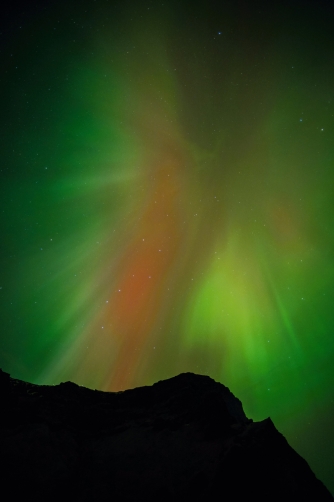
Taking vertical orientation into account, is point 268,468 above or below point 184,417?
below

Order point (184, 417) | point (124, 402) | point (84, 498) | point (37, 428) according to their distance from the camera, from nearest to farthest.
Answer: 1. point (84, 498)
2. point (37, 428)
3. point (184, 417)
4. point (124, 402)

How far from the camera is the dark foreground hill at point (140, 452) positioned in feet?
33.4

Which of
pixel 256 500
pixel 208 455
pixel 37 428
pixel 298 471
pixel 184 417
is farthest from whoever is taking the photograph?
pixel 184 417

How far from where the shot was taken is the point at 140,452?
13.4 meters

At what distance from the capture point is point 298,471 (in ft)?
33.6

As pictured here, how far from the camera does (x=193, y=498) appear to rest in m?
10.3

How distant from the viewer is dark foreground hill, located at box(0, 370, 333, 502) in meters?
10.2

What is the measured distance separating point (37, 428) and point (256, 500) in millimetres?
10633

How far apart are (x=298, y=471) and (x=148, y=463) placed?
6550 mm

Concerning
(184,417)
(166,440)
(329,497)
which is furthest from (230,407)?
(329,497)

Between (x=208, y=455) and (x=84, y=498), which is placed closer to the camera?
(x=84, y=498)

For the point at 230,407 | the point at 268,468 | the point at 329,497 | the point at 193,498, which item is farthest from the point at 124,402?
the point at 329,497

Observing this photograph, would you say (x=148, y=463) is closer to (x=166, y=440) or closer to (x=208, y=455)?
(x=166, y=440)

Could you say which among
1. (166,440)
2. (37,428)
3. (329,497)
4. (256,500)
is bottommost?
(329,497)
